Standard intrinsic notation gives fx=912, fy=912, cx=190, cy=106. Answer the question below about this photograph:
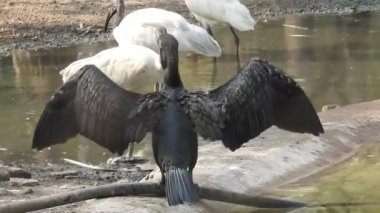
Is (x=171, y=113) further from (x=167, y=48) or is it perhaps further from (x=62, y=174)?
(x=62, y=174)

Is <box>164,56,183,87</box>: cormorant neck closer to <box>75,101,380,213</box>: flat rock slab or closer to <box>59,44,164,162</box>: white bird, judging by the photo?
<box>75,101,380,213</box>: flat rock slab

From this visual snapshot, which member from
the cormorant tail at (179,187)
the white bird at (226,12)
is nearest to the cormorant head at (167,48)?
the cormorant tail at (179,187)

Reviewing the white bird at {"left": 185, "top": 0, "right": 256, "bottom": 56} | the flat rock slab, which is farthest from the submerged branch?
the white bird at {"left": 185, "top": 0, "right": 256, "bottom": 56}

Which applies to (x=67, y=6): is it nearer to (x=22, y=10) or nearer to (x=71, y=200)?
(x=22, y=10)

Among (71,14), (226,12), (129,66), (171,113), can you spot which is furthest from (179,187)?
(71,14)

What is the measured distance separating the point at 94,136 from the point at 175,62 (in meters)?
0.63

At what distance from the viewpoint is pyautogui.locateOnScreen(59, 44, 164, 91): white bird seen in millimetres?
7652

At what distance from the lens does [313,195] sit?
6250mm

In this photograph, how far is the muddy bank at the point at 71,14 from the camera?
13.1 meters

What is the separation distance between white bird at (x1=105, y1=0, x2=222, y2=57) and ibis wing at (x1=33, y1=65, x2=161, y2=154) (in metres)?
3.30

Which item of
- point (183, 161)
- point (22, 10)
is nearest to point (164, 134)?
point (183, 161)

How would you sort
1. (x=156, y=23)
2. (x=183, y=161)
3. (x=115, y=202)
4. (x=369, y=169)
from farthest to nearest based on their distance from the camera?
(x=156, y=23), (x=369, y=169), (x=115, y=202), (x=183, y=161)

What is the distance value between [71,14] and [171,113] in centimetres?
992

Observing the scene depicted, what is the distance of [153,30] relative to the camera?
8.64 metres
